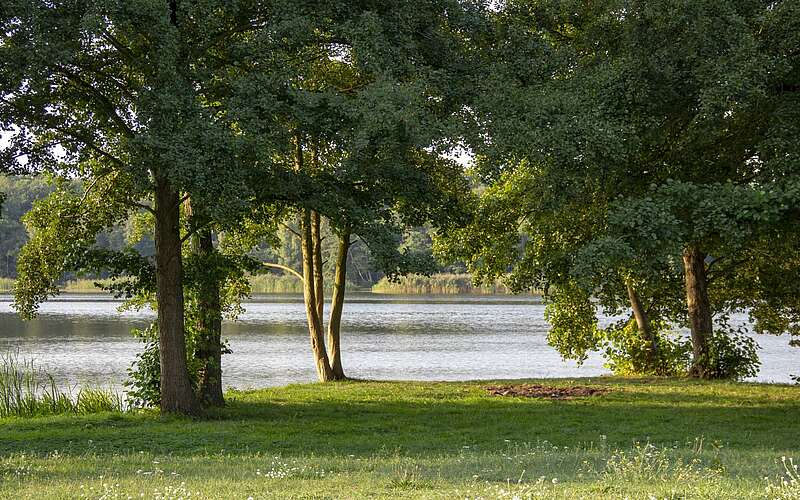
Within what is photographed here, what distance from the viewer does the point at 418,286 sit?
99312 millimetres

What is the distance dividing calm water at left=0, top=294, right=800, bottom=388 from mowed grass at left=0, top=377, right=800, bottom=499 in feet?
23.9

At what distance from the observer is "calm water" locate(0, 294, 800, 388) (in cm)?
2970

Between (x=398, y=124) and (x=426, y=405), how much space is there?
670 centimetres

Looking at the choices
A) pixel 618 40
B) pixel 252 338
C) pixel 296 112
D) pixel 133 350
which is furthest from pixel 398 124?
pixel 252 338

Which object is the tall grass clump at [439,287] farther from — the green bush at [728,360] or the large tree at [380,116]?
the large tree at [380,116]

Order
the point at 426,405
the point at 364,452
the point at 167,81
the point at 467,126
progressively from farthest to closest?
1. the point at 426,405
2. the point at 467,126
3. the point at 167,81
4. the point at 364,452

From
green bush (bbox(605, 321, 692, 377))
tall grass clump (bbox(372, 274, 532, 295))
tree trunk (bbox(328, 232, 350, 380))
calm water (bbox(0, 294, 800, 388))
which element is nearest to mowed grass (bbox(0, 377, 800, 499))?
tree trunk (bbox(328, 232, 350, 380))

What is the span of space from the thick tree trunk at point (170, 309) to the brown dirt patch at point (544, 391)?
7.24 metres

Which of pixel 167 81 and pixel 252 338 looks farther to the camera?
pixel 252 338

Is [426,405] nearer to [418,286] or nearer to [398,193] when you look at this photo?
[398,193]

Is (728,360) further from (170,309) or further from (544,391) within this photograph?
(170,309)

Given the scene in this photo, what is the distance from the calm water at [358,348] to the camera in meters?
29.7

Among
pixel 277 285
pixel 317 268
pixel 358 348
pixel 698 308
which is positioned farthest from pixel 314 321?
pixel 277 285

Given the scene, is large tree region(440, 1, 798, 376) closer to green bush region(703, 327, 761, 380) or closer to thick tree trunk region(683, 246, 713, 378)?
thick tree trunk region(683, 246, 713, 378)
